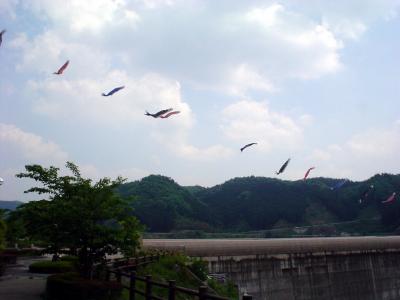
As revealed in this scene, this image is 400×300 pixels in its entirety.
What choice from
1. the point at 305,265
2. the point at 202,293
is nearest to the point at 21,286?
the point at 202,293

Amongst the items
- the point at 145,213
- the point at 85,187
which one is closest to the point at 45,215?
the point at 85,187

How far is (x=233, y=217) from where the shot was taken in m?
112

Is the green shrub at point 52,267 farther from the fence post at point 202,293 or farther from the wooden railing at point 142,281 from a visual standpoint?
the fence post at point 202,293

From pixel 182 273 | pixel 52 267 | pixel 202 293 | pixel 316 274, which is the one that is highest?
pixel 52 267

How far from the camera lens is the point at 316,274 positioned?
1380 inches

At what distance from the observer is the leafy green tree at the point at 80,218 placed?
13727mm

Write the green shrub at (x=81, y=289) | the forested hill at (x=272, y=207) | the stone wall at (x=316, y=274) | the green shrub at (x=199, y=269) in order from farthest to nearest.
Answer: the forested hill at (x=272, y=207) → the stone wall at (x=316, y=274) → the green shrub at (x=199, y=269) → the green shrub at (x=81, y=289)

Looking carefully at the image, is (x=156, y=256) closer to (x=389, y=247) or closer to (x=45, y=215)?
(x=45, y=215)

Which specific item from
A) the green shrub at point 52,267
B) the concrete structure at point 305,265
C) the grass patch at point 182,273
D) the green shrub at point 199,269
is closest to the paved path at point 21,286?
the green shrub at point 52,267

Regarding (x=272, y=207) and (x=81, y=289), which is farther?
(x=272, y=207)

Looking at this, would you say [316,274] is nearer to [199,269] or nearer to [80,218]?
[199,269]

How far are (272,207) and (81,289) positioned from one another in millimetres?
101041

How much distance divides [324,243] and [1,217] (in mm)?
26118

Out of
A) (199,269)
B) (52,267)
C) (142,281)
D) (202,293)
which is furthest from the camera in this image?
(199,269)
